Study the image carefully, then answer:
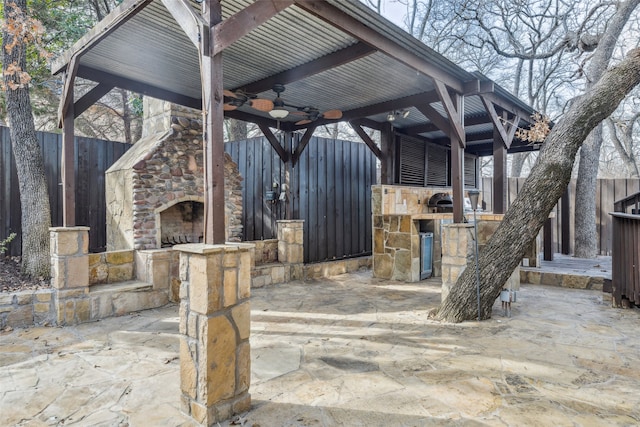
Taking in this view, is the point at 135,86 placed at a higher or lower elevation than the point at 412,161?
higher

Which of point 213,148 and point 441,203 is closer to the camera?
point 213,148

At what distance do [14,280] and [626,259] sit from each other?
725cm

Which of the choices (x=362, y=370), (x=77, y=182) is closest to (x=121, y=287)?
(x=77, y=182)

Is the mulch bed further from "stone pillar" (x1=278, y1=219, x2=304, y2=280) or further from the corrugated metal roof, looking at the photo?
"stone pillar" (x1=278, y1=219, x2=304, y2=280)

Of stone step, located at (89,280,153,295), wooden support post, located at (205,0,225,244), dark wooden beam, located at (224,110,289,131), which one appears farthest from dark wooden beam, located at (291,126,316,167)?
wooden support post, located at (205,0,225,244)

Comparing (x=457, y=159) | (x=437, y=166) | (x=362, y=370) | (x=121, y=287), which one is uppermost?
(x=437, y=166)

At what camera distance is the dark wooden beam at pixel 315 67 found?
3.72m

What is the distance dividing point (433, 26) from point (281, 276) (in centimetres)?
917

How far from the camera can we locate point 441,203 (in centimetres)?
699

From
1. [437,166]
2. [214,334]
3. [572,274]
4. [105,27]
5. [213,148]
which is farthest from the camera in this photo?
[437,166]

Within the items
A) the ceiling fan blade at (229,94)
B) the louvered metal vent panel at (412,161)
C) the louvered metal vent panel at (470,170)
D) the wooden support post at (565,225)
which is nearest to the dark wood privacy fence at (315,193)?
the louvered metal vent panel at (412,161)

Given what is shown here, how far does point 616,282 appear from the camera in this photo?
4.52 metres

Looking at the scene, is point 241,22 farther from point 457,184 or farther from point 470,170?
point 470,170

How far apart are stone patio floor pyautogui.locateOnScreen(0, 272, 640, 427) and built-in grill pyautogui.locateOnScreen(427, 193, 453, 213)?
2.69 meters
